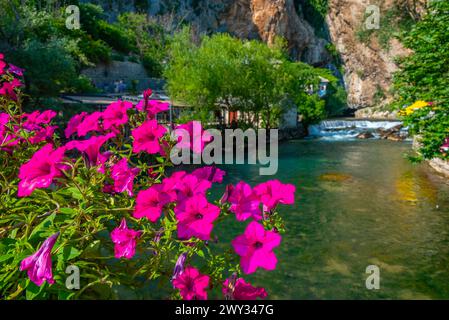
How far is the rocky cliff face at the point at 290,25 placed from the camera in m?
61.2

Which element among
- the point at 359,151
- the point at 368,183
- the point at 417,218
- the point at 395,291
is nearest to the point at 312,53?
the point at 359,151

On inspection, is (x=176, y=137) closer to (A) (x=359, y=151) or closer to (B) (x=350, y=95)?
(A) (x=359, y=151)

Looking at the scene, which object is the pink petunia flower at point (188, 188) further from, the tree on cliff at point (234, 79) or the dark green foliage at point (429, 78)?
the tree on cliff at point (234, 79)

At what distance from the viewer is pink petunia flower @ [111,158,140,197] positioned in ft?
7.88

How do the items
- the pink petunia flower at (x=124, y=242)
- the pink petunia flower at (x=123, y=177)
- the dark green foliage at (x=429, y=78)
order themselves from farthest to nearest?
the dark green foliage at (x=429, y=78) → the pink petunia flower at (x=123, y=177) → the pink petunia flower at (x=124, y=242)

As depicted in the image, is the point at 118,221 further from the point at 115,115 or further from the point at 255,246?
the point at 255,246

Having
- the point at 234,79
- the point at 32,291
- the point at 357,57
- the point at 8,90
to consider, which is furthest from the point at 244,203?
the point at 357,57

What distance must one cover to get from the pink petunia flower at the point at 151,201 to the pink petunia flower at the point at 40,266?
45cm

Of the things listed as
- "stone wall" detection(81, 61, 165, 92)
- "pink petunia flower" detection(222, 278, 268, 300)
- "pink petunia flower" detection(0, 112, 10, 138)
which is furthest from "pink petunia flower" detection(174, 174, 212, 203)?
"stone wall" detection(81, 61, 165, 92)

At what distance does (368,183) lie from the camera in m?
18.0

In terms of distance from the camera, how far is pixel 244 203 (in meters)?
2.16

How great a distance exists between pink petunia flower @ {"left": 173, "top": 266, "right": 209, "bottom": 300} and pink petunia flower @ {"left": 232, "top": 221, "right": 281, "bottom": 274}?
25 centimetres

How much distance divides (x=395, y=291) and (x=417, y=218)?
18.1 ft

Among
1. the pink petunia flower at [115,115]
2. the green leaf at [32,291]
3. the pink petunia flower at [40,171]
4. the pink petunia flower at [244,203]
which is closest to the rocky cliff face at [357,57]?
the pink petunia flower at [115,115]
